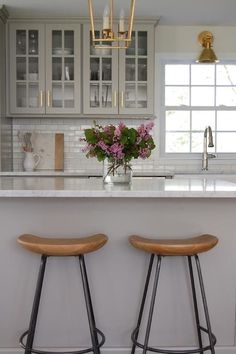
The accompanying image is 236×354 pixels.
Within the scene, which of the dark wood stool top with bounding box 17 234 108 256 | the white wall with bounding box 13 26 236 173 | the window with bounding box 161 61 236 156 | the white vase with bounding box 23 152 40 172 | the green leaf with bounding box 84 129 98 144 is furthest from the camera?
the window with bounding box 161 61 236 156

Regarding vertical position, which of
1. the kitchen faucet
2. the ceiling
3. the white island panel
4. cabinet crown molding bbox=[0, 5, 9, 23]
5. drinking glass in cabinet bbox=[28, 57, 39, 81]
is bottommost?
the white island panel

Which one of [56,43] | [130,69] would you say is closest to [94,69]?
[130,69]

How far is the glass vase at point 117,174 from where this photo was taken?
288 cm

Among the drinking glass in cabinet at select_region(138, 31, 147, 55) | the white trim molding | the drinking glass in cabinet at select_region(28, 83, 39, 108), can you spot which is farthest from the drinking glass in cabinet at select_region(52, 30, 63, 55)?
the white trim molding

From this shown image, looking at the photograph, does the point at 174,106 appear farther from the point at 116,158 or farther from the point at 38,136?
the point at 116,158

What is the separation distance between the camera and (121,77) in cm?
506

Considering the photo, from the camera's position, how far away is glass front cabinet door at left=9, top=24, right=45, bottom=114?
502 cm

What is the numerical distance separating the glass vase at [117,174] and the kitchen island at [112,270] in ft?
0.67

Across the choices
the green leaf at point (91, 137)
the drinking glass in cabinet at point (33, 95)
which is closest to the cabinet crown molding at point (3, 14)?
the drinking glass in cabinet at point (33, 95)

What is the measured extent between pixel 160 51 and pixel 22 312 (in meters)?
3.55

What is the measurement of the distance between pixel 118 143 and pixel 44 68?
2576 mm

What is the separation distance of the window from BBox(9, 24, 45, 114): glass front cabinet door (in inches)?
55.7

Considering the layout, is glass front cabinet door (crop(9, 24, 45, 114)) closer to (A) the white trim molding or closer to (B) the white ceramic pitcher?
(B) the white ceramic pitcher

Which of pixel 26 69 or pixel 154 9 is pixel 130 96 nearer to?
pixel 154 9
